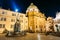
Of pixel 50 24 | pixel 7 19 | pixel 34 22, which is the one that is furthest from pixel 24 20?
pixel 50 24

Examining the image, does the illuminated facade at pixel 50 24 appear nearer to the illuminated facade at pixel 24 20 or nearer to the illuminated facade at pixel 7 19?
the illuminated facade at pixel 24 20

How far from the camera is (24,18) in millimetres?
55375

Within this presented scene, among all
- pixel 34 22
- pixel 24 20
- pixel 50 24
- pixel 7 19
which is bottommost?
pixel 50 24

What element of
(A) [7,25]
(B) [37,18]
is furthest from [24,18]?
(A) [7,25]

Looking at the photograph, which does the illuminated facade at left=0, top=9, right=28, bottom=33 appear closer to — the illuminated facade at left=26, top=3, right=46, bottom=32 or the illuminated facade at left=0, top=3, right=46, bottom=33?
the illuminated facade at left=0, top=3, right=46, bottom=33

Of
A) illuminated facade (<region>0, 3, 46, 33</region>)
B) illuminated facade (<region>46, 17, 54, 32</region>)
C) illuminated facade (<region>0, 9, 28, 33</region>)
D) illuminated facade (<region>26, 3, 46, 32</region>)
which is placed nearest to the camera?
illuminated facade (<region>0, 9, 28, 33</region>)

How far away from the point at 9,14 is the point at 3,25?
6720 mm

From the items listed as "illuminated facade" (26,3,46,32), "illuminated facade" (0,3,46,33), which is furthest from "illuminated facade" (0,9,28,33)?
"illuminated facade" (26,3,46,32)

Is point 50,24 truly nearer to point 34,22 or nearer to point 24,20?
point 34,22

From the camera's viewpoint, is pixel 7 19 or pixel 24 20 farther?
pixel 24 20

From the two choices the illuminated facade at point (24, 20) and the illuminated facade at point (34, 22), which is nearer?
the illuminated facade at point (24, 20)

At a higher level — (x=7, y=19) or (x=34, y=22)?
(x=7, y=19)

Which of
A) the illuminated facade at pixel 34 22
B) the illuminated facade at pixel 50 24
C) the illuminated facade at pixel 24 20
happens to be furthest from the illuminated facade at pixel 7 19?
the illuminated facade at pixel 50 24

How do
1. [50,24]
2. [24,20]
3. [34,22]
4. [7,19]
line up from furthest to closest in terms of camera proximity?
[50,24] < [34,22] < [24,20] < [7,19]
